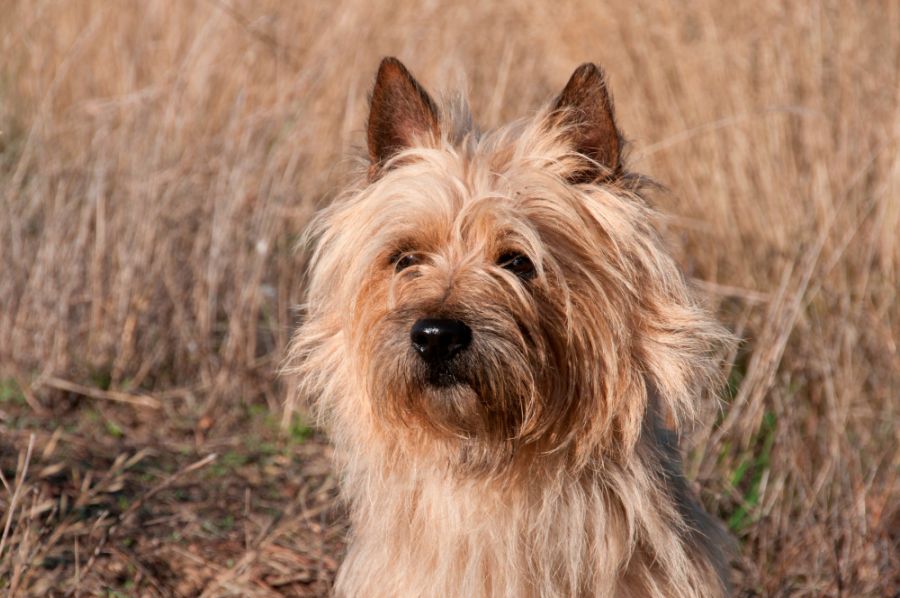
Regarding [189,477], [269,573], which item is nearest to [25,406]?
[189,477]

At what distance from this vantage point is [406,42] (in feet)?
22.1

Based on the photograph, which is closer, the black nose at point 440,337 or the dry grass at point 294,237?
the black nose at point 440,337

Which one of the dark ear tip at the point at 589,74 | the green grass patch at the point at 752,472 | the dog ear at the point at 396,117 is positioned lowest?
the green grass patch at the point at 752,472

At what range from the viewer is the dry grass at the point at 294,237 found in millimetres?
4340

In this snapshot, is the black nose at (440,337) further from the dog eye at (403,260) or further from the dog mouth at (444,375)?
the dog eye at (403,260)

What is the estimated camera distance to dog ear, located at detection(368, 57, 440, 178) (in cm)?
309

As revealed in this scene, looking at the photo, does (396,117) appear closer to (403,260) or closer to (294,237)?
(403,260)

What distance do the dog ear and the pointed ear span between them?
38 cm

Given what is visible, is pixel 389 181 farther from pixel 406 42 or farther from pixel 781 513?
pixel 406 42

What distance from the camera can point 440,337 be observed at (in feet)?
8.81

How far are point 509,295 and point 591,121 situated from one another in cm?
55

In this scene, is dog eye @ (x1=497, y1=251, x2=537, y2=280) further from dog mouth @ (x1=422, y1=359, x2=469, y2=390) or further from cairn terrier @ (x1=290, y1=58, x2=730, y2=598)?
dog mouth @ (x1=422, y1=359, x2=469, y2=390)

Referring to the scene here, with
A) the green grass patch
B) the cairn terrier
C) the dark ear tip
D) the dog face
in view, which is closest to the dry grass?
the green grass patch

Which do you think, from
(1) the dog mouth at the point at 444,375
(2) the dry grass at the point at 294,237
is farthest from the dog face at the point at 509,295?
(2) the dry grass at the point at 294,237
